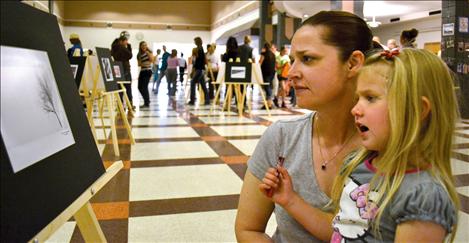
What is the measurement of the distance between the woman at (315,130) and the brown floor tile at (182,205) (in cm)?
127

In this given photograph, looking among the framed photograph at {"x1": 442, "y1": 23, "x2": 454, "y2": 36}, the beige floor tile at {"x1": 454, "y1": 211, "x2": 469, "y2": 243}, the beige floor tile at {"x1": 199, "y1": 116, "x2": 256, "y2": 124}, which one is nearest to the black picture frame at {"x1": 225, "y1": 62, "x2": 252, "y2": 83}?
the beige floor tile at {"x1": 199, "y1": 116, "x2": 256, "y2": 124}

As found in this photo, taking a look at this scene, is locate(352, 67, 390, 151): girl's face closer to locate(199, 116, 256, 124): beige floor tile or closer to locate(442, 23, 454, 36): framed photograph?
locate(199, 116, 256, 124): beige floor tile

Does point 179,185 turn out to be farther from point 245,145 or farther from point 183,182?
point 245,145

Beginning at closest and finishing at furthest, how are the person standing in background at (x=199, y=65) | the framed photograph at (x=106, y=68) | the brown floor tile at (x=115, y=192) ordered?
the brown floor tile at (x=115, y=192) → the framed photograph at (x=106, y=68) → the person standing in background at (x=199, y=65)

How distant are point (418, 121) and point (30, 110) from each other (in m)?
0.80

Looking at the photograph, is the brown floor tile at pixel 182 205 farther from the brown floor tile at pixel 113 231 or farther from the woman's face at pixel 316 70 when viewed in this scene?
the woman's face at pixel 316 70

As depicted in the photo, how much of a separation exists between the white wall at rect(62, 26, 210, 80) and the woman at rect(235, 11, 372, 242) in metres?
22.6

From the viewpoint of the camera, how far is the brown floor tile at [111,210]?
230 centimetres

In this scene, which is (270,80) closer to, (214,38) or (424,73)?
(424,73)

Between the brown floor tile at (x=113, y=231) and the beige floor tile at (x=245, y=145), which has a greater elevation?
the brown floor tile at (x=113, y=231)

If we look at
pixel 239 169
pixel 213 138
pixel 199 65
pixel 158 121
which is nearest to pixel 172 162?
pixel 239 169

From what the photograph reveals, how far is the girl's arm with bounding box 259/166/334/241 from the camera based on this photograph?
102 centimetres

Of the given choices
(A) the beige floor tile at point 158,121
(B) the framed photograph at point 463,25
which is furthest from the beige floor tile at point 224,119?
(B) the framed photograph at point 463,25

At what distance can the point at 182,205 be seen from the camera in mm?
2488
